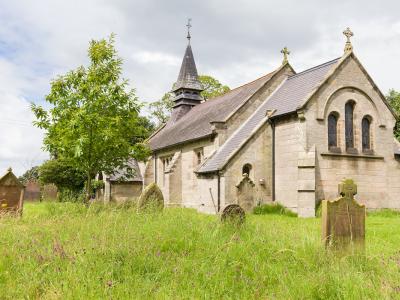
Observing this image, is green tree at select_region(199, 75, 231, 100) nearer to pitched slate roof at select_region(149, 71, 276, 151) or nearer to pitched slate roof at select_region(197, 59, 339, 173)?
pitched slate roof at select_region(149, 71, 276, 151)

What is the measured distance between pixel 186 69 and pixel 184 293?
35.9 metres

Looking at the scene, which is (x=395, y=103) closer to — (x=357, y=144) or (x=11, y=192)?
(x=357, y=144)

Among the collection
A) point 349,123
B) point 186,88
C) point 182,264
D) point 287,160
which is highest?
point 186,88

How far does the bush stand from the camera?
20.0 meters

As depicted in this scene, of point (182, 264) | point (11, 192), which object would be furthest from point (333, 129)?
point (182, 264)

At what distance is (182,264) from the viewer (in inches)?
277

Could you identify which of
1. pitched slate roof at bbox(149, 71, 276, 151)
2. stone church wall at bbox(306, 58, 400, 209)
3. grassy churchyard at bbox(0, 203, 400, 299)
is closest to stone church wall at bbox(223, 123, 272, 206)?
stone church wall at bbox(306, 58, 400, 209)

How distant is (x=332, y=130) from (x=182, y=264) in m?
15.7

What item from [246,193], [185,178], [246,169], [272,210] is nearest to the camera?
[246,193]

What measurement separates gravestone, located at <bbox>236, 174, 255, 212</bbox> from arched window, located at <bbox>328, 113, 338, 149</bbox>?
4.41 meters

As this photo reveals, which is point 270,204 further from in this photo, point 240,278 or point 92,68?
point 240,278

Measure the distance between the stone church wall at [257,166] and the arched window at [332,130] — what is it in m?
2.96

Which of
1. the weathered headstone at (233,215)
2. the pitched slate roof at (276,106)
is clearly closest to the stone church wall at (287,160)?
the pitched slate roof at (276,106)

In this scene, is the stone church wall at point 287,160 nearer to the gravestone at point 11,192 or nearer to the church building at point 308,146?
the church building at point 308,146
